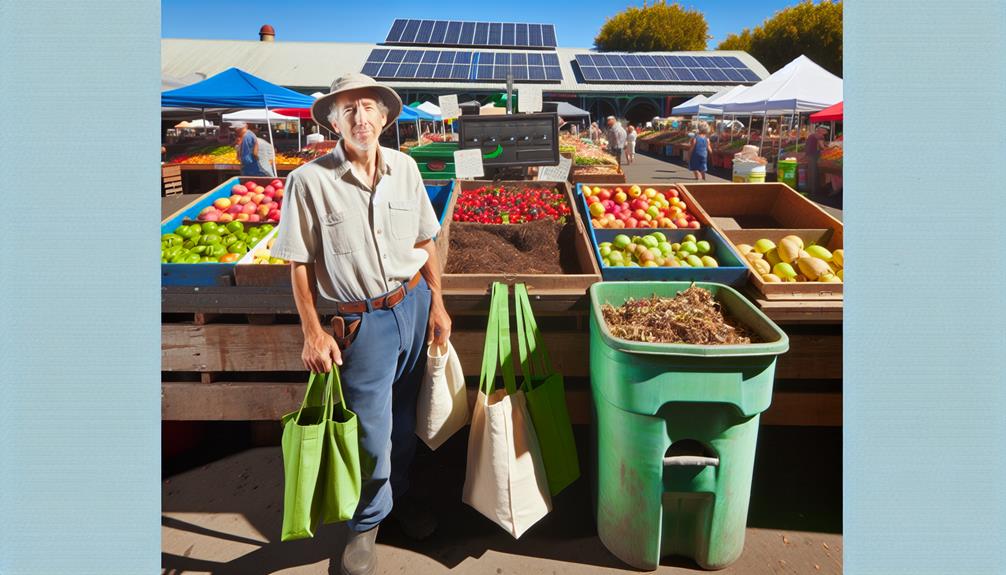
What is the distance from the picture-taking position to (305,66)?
30328 millimetres

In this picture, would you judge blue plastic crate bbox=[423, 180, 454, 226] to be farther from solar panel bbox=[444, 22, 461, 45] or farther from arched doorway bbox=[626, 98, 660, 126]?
arched doorway bbox=[626, 98, 660, 126]

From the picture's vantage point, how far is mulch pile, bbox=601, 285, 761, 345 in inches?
90.2

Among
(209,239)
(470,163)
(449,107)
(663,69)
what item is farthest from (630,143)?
(209,239)

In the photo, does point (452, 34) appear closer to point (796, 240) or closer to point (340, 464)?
point (796, 240)

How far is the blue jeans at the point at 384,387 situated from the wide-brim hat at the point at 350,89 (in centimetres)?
70

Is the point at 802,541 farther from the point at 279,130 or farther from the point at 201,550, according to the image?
the point at 279,130

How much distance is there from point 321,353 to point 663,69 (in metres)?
32.5

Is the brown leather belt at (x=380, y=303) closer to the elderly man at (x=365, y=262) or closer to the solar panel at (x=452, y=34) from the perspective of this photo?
the elderly man at (x=365, y=262)

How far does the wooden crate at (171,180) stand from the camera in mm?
10398

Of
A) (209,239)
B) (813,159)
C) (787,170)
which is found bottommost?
(209,239)

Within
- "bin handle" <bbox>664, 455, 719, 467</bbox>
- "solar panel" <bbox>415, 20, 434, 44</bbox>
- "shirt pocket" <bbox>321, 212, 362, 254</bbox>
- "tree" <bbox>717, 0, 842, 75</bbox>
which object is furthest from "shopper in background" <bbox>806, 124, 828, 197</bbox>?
"tree" <bbox>717, 0, 842, 75</bbox>

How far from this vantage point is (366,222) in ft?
7.06

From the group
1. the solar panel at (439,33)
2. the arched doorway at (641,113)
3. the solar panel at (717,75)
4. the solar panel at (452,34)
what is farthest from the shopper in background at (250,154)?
the arched doorway at (641,113)

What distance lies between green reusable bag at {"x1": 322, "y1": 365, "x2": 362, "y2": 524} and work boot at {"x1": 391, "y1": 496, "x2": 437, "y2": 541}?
0.47 metres
